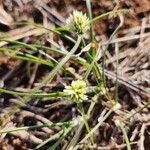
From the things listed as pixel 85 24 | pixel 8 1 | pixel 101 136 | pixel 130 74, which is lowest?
pixel 101 136

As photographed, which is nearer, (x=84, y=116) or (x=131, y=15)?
(x=84, y=116)

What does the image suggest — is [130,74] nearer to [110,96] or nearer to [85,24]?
[110,96]

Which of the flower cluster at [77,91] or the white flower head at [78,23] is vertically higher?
the white flower head at [78,23]

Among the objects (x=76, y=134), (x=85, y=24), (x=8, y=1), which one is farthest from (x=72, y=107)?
(x=8, y=1)

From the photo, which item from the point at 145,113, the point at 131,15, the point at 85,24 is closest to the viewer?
the point at 85,24

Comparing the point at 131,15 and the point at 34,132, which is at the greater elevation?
the point at 131,15

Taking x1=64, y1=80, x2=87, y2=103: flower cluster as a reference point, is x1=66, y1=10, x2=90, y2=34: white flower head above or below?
above

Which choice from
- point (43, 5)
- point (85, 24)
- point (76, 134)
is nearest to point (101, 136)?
point (76, 134)

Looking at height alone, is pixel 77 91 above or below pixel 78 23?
below

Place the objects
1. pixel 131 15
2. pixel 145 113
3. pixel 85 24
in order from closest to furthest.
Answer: pixel 85 24 → pixel 145 113 → pixel 131 15
